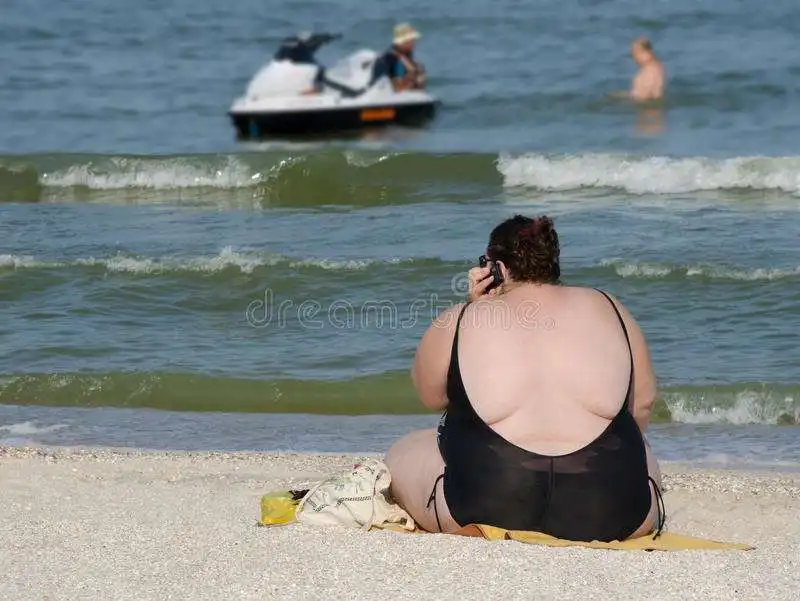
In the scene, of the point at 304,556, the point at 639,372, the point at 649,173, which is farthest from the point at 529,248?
the point at 649,173

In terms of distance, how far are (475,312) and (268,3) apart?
70.0 feet

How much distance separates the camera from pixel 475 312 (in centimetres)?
406

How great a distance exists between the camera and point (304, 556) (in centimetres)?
392

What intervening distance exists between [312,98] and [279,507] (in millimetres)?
9927

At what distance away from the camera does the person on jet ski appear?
1468 centimetres

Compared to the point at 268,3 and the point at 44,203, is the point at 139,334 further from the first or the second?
the point at 268,3

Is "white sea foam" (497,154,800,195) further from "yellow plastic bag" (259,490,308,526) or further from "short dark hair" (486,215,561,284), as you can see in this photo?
"short dark hair" (486,215,561,284)

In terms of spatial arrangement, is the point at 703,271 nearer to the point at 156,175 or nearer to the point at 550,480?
the point at 550,480

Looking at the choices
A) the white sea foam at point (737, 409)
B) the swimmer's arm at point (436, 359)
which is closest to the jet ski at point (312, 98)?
the white sea foam at point (737, 409)

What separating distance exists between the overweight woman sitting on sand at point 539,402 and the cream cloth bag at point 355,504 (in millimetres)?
206

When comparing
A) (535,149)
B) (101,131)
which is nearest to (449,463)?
(535,149)

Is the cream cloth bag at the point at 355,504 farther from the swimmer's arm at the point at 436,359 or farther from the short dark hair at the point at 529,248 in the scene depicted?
the short dark hair at the point at 529,248

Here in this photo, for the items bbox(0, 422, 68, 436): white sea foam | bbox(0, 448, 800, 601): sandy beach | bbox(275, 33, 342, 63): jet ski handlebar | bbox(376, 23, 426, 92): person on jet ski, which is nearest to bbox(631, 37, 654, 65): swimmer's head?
bbox(376, 23, 426, 92): person on jet ski

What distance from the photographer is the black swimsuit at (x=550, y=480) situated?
394 cm
